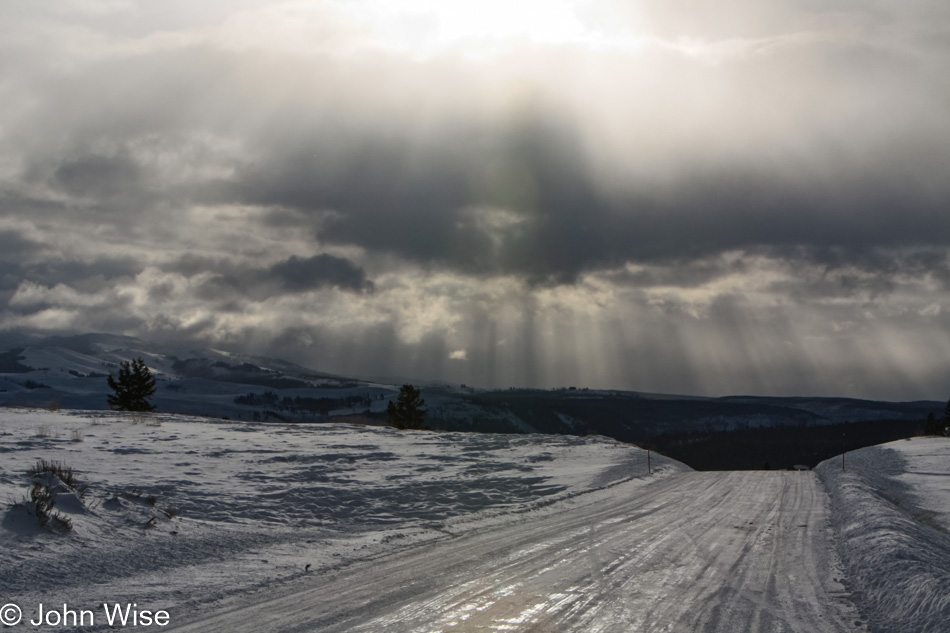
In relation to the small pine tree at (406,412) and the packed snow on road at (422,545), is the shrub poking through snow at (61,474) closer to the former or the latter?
the packed snow on road at (422,545)

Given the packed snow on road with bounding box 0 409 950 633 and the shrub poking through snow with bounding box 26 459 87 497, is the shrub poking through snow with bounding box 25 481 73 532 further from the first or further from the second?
the shrub poking through snow with bounding box 26 459 87 497

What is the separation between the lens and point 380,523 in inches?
625

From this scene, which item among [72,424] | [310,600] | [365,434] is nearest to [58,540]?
[310,600]

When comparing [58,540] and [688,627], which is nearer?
[688,627]

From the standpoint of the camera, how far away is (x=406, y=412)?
59.7 metres

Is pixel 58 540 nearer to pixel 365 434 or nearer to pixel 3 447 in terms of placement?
pixel 3 447

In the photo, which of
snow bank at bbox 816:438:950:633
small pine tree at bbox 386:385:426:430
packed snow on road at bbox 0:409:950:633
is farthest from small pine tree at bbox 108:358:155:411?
snow bank at bbox 816:438:950:633

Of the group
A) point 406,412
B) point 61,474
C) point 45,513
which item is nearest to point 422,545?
point 45,513

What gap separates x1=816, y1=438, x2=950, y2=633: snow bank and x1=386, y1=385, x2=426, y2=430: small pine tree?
36680mm

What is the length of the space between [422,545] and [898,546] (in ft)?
28.5

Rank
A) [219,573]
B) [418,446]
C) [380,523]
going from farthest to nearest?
[418,446] < [380,523] < [219,573]

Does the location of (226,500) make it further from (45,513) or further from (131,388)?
(131,388)

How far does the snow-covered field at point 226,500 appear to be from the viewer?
10328 millimetres

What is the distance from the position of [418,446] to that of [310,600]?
22.6 m
